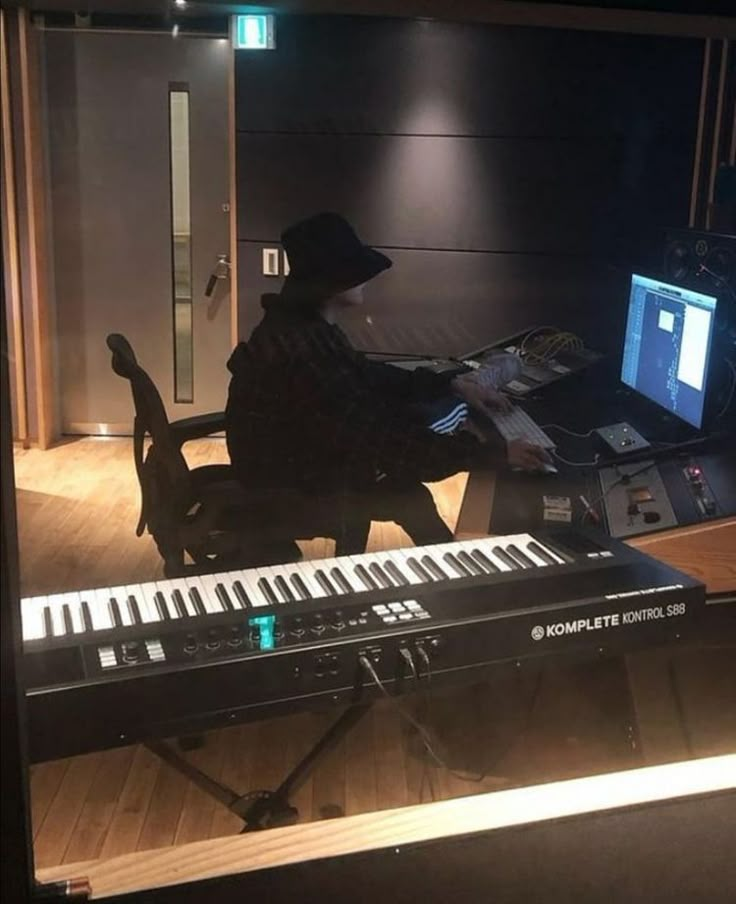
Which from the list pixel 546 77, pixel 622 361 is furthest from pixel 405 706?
pixel 546 77

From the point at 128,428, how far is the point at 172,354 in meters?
0.23

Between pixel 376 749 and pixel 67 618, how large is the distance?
0.86m

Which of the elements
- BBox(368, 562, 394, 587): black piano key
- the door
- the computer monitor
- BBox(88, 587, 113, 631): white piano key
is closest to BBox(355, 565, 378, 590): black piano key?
BBox(368, 562, 394, 587): black piano key

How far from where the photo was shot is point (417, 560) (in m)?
1.47

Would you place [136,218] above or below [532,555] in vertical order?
above

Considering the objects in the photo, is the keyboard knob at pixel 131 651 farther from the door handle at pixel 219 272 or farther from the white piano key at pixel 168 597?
the door handle at pixel 219 272

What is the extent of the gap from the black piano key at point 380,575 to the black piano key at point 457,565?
4.0 inches

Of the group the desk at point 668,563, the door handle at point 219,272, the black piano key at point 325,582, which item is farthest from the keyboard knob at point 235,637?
the door handle at point 219,272

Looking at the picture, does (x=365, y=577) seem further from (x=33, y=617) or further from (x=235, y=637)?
(x=33, y=617)

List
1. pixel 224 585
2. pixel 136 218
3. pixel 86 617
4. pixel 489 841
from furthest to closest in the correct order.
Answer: pixel 136 218 → pixel 224 585 → pixel 86 617 → pixel 489 841

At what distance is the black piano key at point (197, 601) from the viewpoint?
1281 mm

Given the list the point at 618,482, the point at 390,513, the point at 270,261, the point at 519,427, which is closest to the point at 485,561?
the point at 618,482

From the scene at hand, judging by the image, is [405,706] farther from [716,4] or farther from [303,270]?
[716,4]

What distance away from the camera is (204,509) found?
7.06 feet
